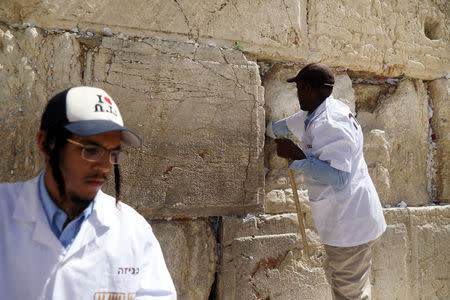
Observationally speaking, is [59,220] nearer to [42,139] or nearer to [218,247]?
[42,139]

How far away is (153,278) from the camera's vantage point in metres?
1.44

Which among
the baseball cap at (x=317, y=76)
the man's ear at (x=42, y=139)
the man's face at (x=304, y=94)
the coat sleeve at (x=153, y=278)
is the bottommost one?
the coat sleeve at (x=153, y=278)

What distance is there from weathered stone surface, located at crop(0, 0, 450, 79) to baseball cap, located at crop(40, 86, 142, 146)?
4.47 feet

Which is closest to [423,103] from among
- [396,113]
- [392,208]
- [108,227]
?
[396,113]

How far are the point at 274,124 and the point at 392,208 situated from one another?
1407 mm

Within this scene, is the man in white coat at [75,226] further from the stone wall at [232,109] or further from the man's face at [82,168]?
the stone wall at [232,109]

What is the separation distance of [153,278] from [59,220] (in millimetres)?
403

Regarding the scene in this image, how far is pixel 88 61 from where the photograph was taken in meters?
2.51

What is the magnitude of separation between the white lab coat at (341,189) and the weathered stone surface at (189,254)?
32.4 inches

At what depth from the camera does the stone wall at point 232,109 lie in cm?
245

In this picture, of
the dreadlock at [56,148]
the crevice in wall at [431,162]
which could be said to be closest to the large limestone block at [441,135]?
the crevice in wall at [431,162]

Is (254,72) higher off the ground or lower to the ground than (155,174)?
higher

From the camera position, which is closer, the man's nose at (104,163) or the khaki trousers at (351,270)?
the man's nose at (104,163)

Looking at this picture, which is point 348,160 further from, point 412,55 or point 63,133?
point 412,55
